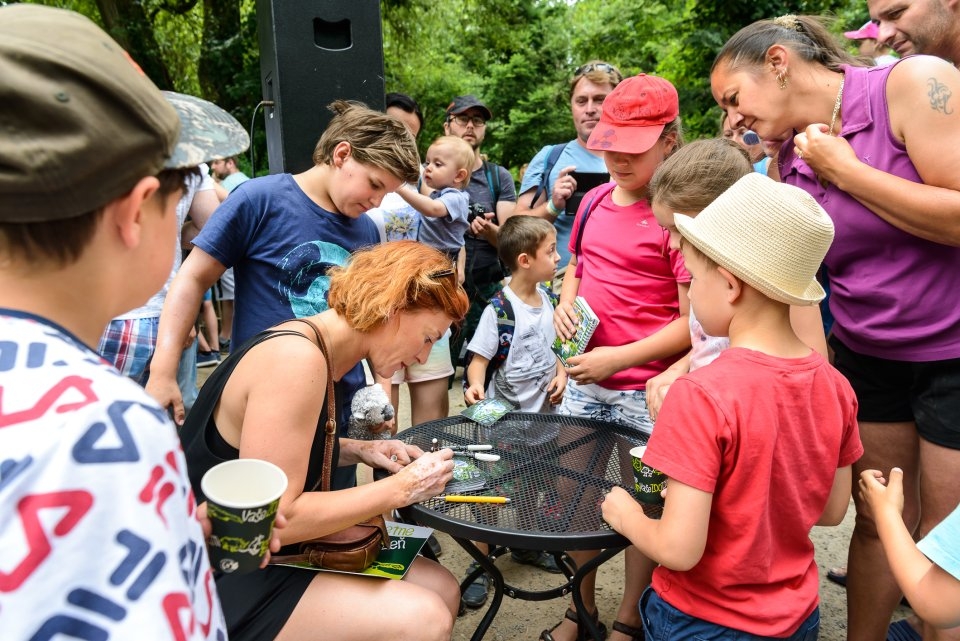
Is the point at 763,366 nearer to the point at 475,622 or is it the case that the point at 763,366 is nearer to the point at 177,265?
the point at 475,622

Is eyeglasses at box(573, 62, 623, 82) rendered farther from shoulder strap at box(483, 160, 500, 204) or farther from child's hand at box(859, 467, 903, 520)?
child's hand at box(859, 467, 903, 520)

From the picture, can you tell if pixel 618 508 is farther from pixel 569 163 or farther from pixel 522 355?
pixel 569 163

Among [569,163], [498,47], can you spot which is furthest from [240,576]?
[498,47]

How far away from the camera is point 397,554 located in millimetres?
1779

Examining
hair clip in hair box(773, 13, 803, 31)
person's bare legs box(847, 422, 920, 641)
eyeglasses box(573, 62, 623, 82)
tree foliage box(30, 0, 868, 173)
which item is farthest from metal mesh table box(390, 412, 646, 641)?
tree foliage box(30, 0, 868, 173)

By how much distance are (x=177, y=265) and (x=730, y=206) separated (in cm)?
250

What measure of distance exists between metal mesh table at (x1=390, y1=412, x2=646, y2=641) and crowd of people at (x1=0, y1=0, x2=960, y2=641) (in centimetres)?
10

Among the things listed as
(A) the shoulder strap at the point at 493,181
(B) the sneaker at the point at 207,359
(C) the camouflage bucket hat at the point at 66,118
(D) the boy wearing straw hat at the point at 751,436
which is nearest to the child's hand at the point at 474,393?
(D) the boy wearing straw hat at the point at 751,436

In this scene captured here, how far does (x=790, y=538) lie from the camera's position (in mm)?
1430

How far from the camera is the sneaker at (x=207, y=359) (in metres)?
5.96

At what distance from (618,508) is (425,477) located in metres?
0.51

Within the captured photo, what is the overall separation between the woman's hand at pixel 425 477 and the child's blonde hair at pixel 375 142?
1.10m

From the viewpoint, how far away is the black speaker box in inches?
124

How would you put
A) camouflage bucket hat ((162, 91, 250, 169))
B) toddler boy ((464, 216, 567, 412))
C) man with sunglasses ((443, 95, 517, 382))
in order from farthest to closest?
man with sunglasses ((443, 95, 517, 382)), toddler boy ((464, 216, 567, 412)), camouflage bucket hat ((162, 91, 250, 169))
